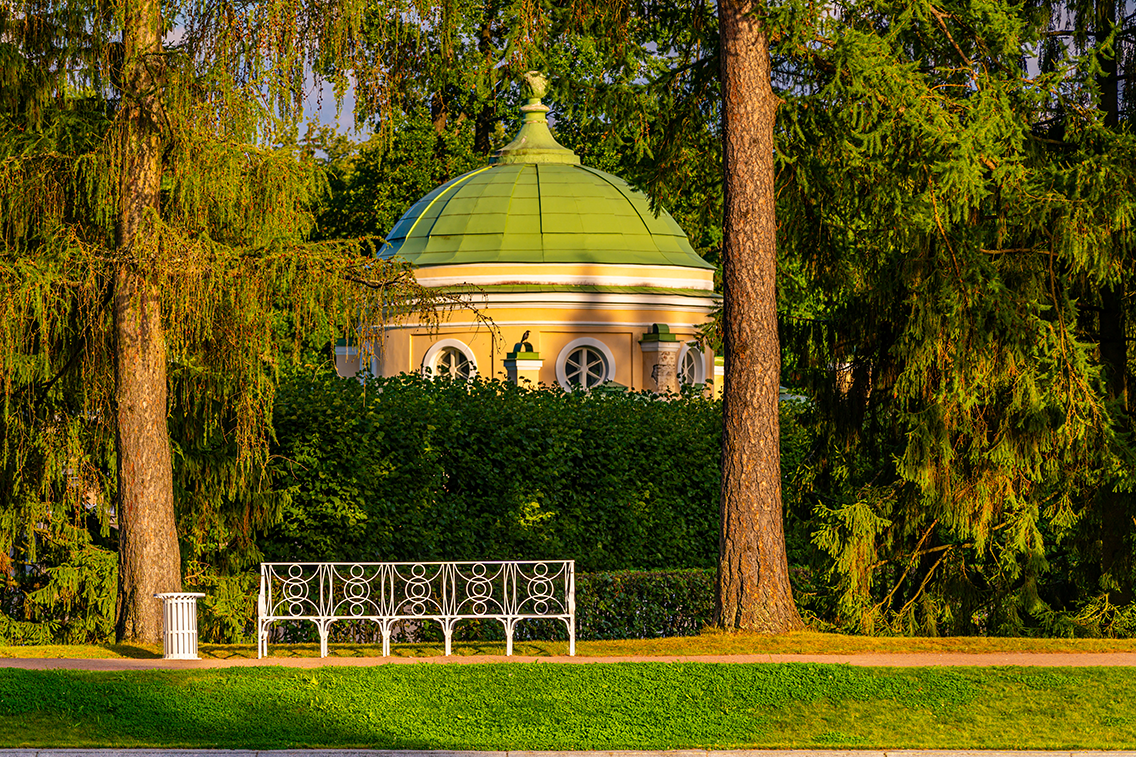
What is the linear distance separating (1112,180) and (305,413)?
359 inches

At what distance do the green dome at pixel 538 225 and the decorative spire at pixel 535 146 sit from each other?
1.05 metres

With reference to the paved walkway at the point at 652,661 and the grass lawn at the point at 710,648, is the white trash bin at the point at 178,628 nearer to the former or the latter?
the paved walkway at the point at 652,661

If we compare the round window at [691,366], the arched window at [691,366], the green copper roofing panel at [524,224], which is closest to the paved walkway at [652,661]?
the arched window at [691,366]

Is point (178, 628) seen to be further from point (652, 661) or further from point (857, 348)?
point (857, 348)

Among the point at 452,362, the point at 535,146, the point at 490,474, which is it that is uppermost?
the point at 535,146

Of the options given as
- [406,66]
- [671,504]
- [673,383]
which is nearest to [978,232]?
[406,66]

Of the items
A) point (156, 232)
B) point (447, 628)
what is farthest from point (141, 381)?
point (447, 628)

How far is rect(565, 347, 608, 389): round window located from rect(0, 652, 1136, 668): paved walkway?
15.1 m

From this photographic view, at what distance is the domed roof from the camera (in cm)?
2667

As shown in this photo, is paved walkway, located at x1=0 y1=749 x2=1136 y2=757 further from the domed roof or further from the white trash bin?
the domed roof

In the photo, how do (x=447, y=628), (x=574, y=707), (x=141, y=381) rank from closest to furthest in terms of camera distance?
(x=574, y=707)
(x=447, y=628)
(x=141, y=381)

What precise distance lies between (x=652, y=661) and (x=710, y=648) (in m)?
1.16

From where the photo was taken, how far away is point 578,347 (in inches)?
1016

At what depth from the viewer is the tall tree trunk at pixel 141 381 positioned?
1234 cm
